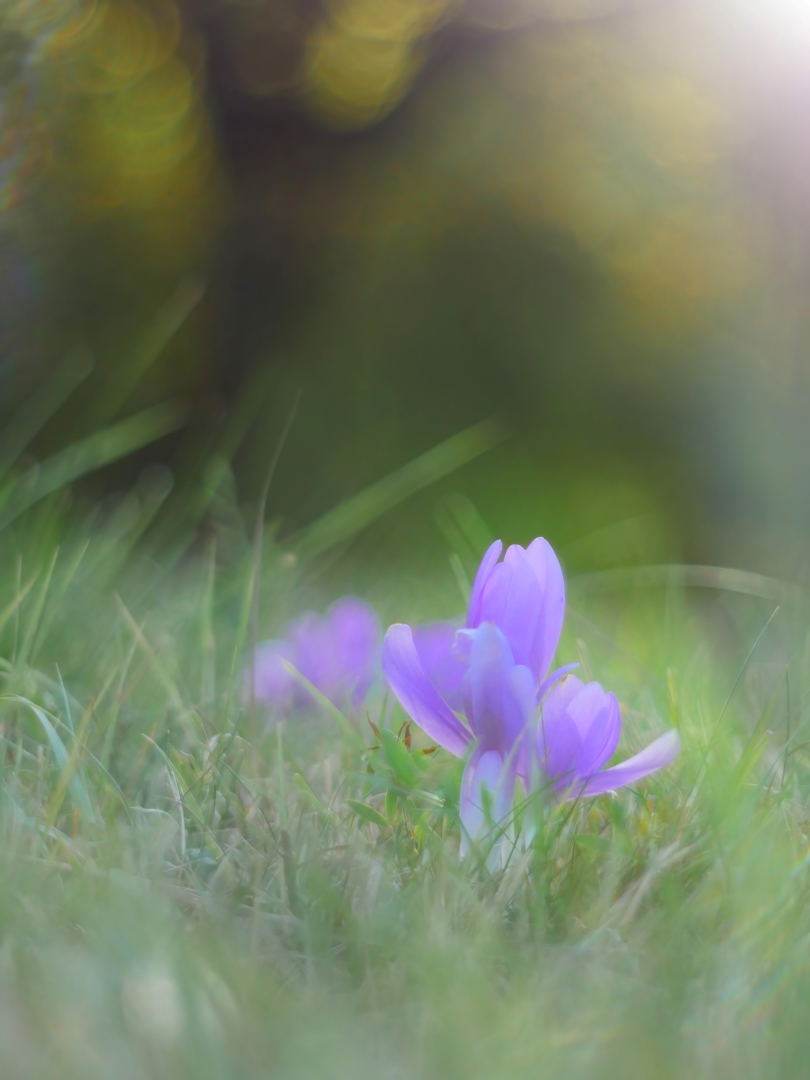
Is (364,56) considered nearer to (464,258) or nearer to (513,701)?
(464,258)

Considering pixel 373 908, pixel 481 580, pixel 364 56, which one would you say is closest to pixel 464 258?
pixel 364 56

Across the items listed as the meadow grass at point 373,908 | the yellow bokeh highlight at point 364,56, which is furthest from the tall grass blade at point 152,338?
the meadow grass at point 373,908

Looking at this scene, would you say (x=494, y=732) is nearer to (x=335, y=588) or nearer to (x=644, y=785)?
(x=644, y=785)

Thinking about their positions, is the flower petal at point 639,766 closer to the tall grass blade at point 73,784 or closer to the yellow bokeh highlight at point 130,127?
the tall grass blade at point 73,784

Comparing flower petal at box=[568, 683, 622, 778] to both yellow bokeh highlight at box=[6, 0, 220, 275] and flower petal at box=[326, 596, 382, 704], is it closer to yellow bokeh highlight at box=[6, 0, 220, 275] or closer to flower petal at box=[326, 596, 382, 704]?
flower petal at box=[326, 596, 382, 704]

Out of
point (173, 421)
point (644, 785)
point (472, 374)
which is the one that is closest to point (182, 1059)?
point (644, 785)
